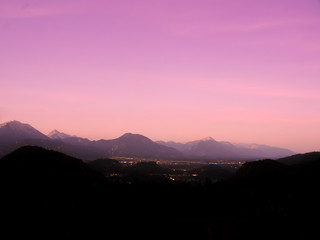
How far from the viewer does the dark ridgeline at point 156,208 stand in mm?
81125

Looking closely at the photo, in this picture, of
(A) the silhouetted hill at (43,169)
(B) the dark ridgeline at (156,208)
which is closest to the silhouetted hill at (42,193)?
(A) the silhouetted hill at (43,169)

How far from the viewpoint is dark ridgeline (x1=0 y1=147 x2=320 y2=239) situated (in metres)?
81.1

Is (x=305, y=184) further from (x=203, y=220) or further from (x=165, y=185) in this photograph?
(x=165, y=185)

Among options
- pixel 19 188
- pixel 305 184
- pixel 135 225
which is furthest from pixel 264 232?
pixel 19 188

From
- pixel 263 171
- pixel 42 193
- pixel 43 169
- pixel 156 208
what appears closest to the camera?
pixel 156 208

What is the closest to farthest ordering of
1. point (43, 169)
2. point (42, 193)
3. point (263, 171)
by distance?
point (42, 193)
point (43, 169)
point (263, 171)

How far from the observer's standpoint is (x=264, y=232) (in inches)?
3024

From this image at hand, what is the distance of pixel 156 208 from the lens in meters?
106

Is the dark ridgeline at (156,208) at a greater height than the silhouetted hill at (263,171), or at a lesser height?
lesser

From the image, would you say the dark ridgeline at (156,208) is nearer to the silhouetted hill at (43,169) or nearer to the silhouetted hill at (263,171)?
the silhouetted hill at (43,169)

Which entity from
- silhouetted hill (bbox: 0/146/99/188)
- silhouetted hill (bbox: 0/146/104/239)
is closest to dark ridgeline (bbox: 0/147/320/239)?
silhouetted hill (bbox: 0/146/104/239)

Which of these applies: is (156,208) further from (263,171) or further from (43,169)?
(43,169)

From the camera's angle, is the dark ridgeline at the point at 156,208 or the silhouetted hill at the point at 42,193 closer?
the dark ridgeline at the point at 156,208

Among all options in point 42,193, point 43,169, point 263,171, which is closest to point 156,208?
point 42,193
